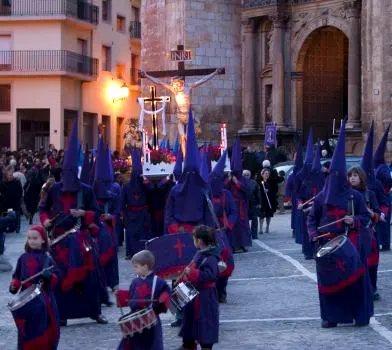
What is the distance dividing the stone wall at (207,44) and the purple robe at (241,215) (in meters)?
18.4

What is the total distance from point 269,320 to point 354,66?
25.1m

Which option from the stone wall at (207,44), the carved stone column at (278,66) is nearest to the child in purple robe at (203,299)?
the carved stone column at (278,66)

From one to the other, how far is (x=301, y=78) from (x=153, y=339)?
1225 inches

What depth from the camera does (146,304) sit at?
1045 cm

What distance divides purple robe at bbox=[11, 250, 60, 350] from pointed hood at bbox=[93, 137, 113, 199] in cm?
534

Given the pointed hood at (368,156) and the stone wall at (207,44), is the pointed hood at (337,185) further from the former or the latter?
the stone wall at (207,44)

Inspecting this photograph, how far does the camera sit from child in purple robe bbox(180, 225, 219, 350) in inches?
461

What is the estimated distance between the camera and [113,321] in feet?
46.1

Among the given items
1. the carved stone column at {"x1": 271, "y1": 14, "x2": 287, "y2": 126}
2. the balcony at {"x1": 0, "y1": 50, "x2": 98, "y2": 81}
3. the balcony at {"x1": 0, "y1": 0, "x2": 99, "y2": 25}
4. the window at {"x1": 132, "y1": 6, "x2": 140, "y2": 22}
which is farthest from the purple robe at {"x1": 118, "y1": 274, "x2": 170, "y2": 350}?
the window at {"x1": 132, "y1": 6, "x2": 140, "y2": 22}

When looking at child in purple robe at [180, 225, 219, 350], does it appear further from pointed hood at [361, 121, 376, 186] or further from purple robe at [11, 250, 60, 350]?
pointed hood at [361, 121, 376, 186]

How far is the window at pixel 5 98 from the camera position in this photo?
52.6 meters

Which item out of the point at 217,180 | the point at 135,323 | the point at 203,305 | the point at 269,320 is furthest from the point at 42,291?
the point at 217,180

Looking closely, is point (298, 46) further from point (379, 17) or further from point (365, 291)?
point (365, 291)

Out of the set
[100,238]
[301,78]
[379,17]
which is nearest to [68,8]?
[301,78]
